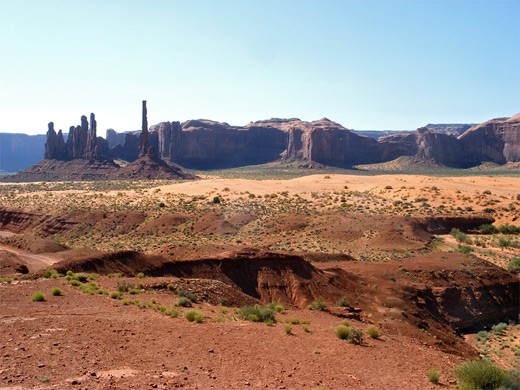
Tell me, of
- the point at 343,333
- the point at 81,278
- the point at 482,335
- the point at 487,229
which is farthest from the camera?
the point at 487,229

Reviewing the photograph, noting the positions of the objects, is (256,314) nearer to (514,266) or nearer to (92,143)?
(514,266)

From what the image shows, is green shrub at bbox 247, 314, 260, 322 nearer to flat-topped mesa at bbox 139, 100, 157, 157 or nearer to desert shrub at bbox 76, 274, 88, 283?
desert shrub at bbox 76, 274, 88, 283

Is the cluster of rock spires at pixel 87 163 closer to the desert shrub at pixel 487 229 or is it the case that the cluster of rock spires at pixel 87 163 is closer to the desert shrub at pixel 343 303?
the desert shrub at pixel 487 229

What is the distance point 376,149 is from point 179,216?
133323 millimetres

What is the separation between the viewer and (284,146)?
7077 inches

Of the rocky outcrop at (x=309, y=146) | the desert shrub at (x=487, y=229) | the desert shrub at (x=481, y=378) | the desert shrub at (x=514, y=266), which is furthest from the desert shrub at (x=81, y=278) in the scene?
the rocky outcrop at (x=309, y=146)

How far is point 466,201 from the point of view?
53.1m

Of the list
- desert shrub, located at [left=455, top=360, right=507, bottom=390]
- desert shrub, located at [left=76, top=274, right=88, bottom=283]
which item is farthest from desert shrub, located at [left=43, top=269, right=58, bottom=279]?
desert shrub, located at [left=455, top=360, right=507, bottom=390]

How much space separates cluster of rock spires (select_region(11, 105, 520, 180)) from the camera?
12669 centimetres

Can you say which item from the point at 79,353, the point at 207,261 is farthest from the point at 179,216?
the point at 79,353

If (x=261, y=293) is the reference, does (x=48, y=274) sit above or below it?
above

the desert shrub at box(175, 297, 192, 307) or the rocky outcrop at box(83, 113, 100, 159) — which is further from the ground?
the rocky outcrop at box(83, 113, 100, 159)

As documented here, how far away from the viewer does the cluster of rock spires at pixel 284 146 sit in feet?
416

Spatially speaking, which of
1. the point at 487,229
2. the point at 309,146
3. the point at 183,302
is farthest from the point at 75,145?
the point at 183,302
